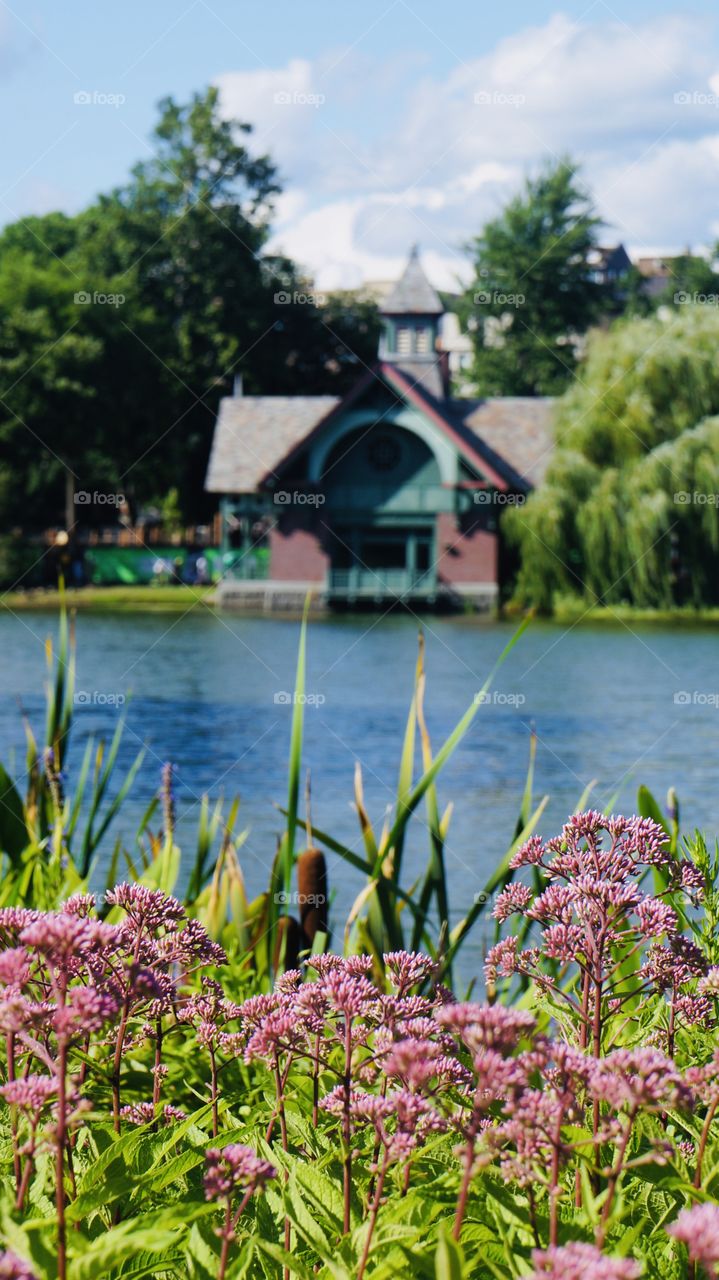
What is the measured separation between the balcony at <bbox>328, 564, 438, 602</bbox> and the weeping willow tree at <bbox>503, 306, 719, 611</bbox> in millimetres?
5841

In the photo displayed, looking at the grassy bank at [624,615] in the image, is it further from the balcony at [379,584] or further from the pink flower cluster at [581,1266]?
the pink flower cluster at [581,1266]

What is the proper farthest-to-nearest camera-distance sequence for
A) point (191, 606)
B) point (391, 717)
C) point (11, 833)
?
1. point (191, 606)
2. point (391, 717)
3. point (11, 833)

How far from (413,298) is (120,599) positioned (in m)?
12.2

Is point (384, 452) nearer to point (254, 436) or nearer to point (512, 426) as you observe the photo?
point (512, 426)

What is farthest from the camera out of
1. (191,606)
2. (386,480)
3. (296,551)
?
(296,551)

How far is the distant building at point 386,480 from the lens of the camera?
3669 centimetres

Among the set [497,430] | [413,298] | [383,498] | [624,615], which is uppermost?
[413,298]

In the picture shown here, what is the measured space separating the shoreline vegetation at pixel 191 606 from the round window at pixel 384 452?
5.61 metres

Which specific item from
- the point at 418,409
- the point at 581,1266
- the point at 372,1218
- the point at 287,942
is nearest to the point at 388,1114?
the point at 372,1218

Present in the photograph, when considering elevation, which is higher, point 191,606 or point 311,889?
point 311,889

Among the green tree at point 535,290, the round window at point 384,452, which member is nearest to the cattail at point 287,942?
the round window at point 384,452

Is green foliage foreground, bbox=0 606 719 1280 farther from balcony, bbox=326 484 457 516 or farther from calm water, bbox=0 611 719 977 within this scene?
balcony, bbox=326 484 457 516

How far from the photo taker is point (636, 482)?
2878cm

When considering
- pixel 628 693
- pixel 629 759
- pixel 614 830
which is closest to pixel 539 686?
pixel 628 693
